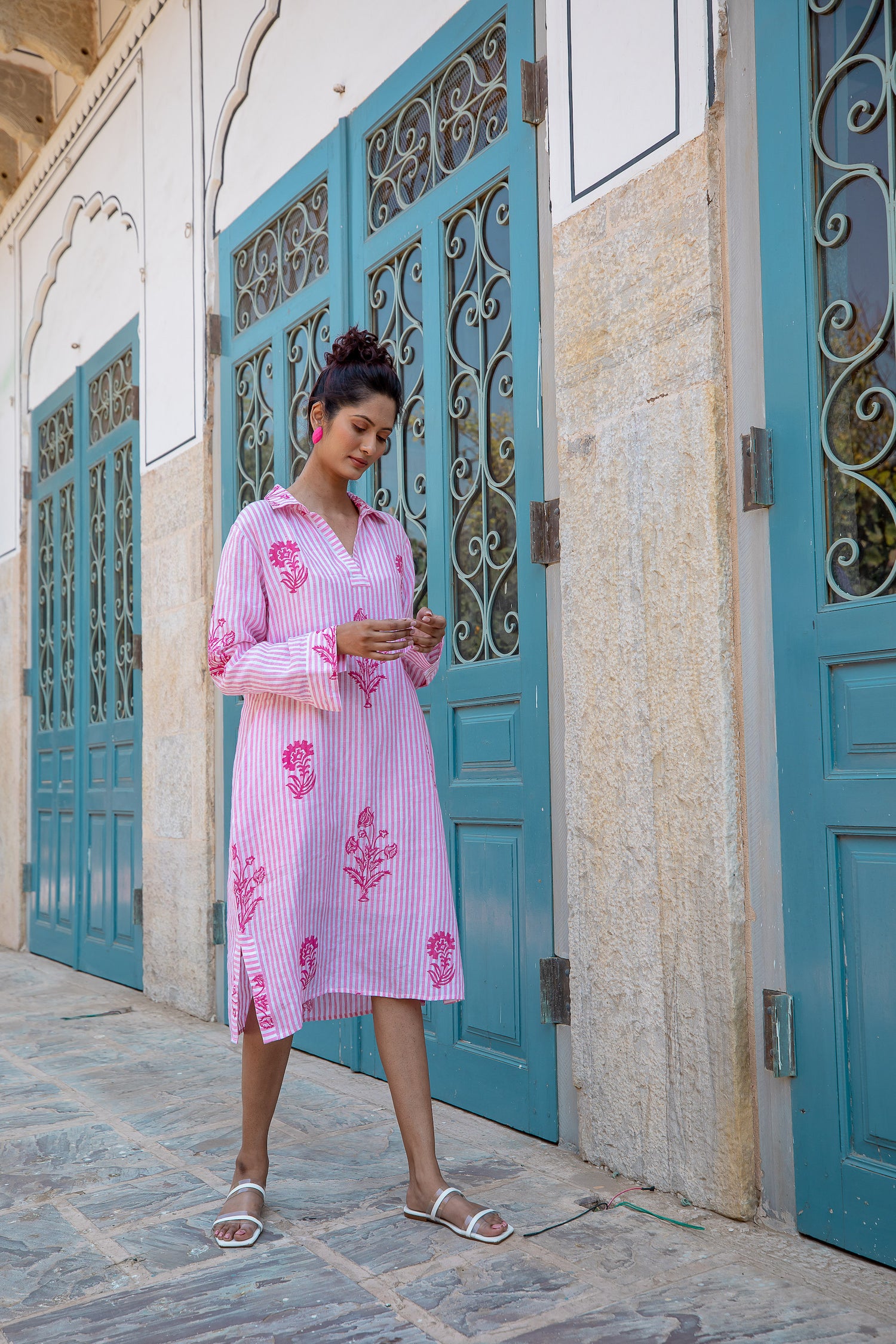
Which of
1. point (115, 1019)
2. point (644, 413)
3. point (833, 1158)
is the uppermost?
point (644, 413)

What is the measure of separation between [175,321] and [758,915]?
158 inches

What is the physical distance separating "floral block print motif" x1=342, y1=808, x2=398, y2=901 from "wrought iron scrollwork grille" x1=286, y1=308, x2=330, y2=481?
2115 millimetres

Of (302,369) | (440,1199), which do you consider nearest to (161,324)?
(302,369)

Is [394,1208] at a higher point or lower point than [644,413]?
lower

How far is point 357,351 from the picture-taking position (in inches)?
99.3

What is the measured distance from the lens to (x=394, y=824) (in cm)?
249

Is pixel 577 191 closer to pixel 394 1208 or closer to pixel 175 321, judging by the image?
pixel 394 1208

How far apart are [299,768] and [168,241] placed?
12.6 feet

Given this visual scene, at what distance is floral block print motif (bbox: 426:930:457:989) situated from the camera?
2467 mm

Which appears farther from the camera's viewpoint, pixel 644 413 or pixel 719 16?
pixel 644 413

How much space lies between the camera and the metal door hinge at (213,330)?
16.4ft

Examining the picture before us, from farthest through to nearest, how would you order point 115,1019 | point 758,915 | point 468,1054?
1. point 115,1019
2. point 468,1054
3. point 758,915

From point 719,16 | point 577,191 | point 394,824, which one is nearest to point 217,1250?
point 394,824

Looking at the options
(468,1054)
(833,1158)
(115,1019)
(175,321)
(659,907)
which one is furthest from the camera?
(175,321)
